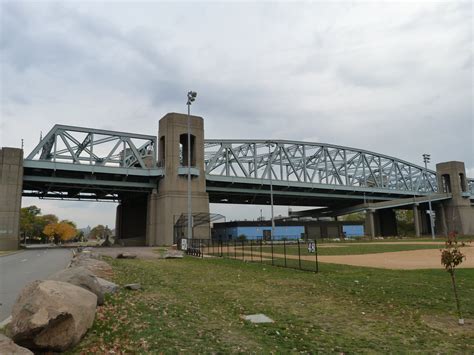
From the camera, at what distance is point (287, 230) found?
8662cm

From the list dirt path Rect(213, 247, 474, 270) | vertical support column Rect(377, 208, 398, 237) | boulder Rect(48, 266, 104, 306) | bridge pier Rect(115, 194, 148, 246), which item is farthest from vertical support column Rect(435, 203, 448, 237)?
boulder Rect(48, 266, 104, 306)

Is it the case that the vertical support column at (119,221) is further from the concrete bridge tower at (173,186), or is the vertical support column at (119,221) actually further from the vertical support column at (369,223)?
the vertical support column at (369,223)

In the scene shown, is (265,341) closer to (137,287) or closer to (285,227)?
(137,287)

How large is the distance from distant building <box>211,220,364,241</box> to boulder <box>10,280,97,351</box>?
Result: 68627 mm

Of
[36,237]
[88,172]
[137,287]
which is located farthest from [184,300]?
[36,237]

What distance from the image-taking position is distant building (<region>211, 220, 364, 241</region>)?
8119 centimetres

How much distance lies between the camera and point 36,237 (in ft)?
442

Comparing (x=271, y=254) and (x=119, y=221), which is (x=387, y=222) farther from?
(x=271, y=254)

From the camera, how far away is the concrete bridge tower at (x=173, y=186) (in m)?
59.7

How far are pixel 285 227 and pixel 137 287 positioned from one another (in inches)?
2979

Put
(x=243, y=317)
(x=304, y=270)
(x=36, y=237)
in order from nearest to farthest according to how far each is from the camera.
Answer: (x=243, y=317) < (x=304, y=270) < (x=36, y=237)

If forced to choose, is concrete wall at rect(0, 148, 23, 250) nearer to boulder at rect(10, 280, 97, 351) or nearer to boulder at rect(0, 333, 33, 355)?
boulder at rect(10, 280, 97, 351)

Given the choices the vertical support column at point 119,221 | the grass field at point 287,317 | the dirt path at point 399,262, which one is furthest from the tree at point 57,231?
the grass field at point 287,317

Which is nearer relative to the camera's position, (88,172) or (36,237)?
(88,172)
